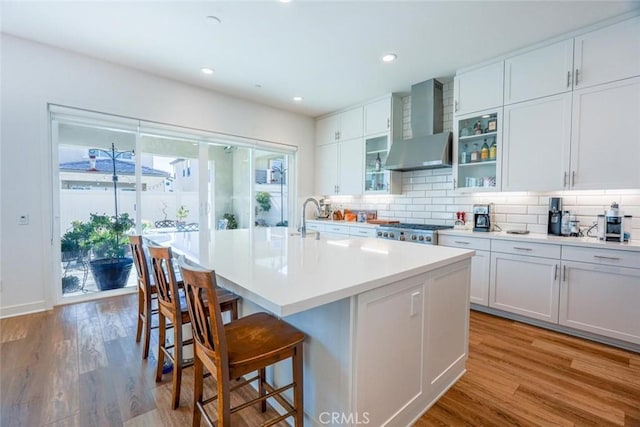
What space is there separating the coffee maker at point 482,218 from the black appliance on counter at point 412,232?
14.8 inches

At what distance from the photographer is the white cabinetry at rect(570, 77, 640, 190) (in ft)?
8.13

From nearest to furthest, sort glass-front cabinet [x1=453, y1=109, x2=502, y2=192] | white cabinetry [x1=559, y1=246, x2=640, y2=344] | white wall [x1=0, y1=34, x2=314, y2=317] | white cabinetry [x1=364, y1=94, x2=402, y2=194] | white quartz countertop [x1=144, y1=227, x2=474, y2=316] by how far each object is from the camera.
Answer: white quartz countertop [x1=144, y1=227, x2=474, y2=316] < white cabinetry [x1=559, y1=246, x2=640, y2=344] < white wall [x1=0, y1=34, x2=314, y2=317] < glass-front cabinet [x1=453, y1=109, x2=502, y2=192] < white cabinetry [x1=364, y1=94, x2=402, y2=194]

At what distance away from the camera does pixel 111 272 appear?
3.69 m

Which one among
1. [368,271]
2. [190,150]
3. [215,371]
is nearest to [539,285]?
[368,271]

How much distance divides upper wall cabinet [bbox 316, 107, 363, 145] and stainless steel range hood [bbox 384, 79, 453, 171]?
3.29ft

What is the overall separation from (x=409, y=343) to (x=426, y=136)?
10.0ft

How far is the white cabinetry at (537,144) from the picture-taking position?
9.27 feet

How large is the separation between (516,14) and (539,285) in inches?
96.4

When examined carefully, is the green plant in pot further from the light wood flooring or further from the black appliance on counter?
the black appliance on counter

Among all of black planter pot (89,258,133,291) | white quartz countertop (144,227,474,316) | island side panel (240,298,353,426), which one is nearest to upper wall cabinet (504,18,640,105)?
white quartz countertop (144,227,474,316)

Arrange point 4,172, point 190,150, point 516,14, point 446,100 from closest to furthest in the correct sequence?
1. point 516,14
2. point 4,172
3. point 446,100
4. point 190,150

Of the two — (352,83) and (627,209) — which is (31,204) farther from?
(627,209)

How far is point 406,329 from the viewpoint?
1523mm

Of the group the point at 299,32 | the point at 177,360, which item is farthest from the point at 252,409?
the point at 299,32
